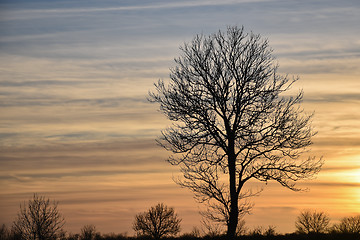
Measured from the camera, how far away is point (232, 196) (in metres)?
23.8

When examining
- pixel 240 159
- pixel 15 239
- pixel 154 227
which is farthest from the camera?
pixel 154 227

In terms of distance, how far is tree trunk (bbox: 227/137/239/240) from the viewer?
23.7m

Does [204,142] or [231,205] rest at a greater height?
[204,142]

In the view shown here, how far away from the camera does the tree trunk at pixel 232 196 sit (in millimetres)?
23734

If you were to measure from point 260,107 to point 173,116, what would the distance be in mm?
4609

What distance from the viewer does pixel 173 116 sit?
24891 mm

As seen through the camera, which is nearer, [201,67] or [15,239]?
[201,67]

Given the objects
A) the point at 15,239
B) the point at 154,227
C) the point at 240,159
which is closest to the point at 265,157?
the point at 240,159

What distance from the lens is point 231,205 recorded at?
24078 millimetres

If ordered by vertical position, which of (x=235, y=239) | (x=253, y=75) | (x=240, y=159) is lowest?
(x=235, y=239)

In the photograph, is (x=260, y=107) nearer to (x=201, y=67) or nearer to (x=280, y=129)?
(x=280, y=129)

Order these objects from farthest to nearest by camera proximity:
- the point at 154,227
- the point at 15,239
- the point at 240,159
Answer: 1. the point at 154,227
2. the point at 15,239
3. the point at 240,159

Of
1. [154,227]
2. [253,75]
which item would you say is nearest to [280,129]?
[253,75]

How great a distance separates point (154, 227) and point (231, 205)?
5469 cm
